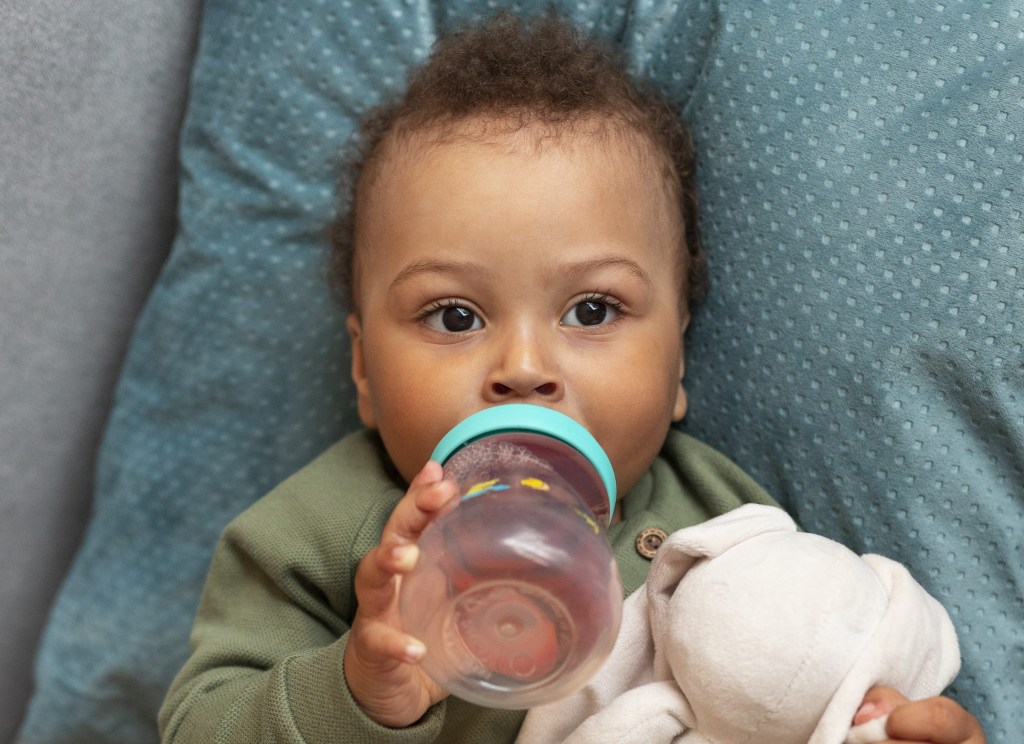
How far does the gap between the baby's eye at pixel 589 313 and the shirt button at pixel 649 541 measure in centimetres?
24

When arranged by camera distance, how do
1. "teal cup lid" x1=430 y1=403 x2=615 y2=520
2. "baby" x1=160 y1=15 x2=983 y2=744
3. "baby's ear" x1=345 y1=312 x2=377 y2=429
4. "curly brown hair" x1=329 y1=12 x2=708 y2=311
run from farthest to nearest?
"baby's ear" x1=345 y1=312 x2=377 y2=429, "curly brown hair" x1=329 y1=12 x2=708 y2=311, "baby" x1=160 y1=15 x2=983 y2=744, "teal cup lid" x1=430 y1=403 x2=615 y2=520

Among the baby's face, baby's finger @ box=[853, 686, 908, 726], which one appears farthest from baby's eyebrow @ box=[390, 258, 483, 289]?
baby's finger @ box=[853, 686, 908, 726]

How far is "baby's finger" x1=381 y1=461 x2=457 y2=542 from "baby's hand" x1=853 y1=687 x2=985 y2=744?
0.37 metres

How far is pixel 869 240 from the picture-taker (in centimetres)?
110

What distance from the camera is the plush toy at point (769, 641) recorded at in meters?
0.81

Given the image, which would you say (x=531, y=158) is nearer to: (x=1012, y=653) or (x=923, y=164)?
(x=923, y=164)

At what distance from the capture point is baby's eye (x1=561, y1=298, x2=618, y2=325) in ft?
3.42

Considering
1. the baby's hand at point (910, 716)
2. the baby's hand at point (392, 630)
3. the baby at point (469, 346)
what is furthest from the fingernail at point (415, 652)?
the baby's hand at point (910, 716)

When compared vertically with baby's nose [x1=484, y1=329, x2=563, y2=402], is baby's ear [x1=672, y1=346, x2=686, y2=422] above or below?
below

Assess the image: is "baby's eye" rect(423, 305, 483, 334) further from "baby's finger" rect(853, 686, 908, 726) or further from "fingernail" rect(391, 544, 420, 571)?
"baby's finger" rect(853, 686, 908, 726)

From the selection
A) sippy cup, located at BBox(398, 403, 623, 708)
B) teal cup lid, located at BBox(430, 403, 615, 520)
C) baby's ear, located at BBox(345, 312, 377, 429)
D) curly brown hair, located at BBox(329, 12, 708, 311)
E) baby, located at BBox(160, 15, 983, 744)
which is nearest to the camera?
sippy cup, located at BBox(398, 403, 623, 708)

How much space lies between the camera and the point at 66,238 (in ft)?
4.46

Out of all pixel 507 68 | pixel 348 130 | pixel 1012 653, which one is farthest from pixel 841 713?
pixel 348 130

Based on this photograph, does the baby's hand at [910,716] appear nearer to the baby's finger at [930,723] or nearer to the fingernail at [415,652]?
the baby's finger at [930,723]
